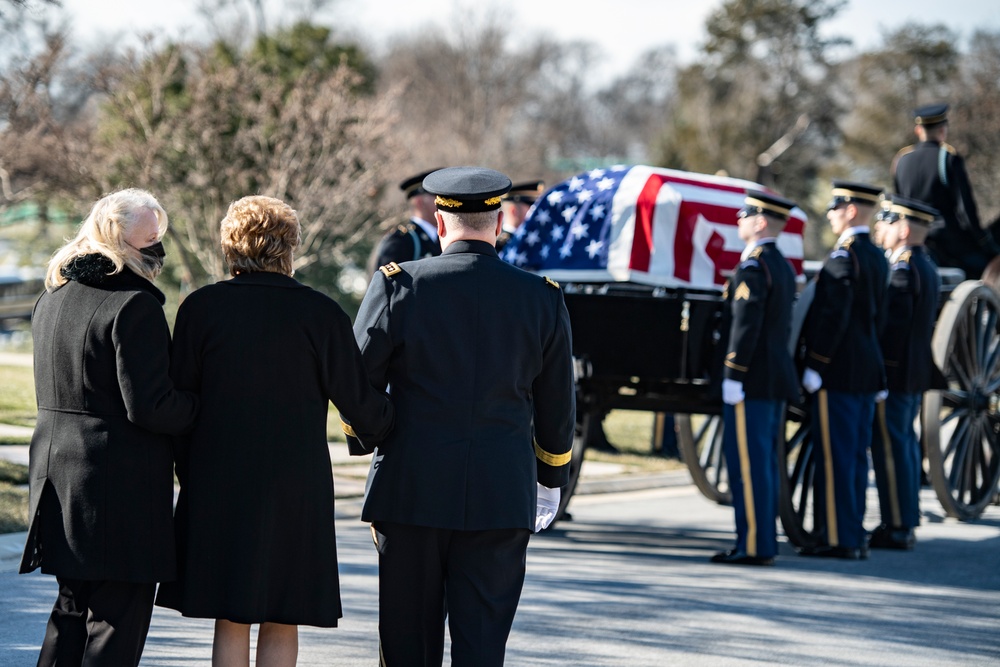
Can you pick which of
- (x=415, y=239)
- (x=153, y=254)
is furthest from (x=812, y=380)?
(x=153, y=254)

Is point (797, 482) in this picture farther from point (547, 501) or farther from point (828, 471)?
point (547, 501)

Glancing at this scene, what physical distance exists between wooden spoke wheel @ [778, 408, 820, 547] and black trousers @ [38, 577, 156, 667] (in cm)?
470

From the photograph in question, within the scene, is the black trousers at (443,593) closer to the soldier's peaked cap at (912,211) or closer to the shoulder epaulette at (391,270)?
the shoulder epaulette at (391,270)

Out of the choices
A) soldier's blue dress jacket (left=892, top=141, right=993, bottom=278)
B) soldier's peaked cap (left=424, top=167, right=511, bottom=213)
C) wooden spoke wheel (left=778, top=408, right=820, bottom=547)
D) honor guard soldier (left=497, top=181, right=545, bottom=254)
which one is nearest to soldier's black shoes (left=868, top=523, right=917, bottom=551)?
wooden spoke wheel (left=778, top=408, right=820, bottom=547)

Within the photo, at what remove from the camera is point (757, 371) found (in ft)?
24.0

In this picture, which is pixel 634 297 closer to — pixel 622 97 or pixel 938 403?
pixel 938 403

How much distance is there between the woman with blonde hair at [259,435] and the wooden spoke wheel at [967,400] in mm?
5921

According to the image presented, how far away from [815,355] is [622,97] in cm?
5637

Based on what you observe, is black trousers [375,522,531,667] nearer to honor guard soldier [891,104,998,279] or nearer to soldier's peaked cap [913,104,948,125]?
honor guard soldier [891,104,998,279]

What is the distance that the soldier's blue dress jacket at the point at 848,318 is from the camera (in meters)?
7.68

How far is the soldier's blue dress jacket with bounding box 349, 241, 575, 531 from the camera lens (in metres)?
3.85

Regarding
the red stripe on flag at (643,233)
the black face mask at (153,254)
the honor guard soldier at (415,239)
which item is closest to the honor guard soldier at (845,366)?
the red stripe on flag at (643,233)

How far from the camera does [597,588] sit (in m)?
6.70

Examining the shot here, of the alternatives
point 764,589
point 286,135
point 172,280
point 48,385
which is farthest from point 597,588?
point 172,280
